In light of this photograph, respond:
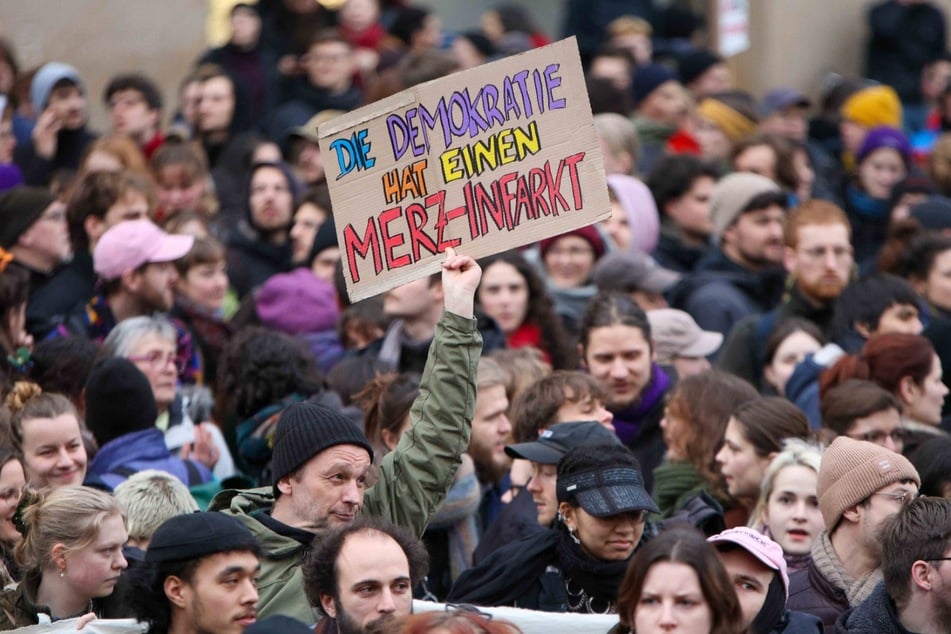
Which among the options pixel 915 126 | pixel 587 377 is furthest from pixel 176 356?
pixel 915 126

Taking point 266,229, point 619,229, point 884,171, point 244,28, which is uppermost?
point 244,28

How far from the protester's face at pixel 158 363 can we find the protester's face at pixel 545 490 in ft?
6.55

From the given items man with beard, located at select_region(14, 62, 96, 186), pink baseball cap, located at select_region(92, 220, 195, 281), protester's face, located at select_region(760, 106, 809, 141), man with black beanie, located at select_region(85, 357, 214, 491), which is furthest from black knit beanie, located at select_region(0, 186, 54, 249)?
protester's face, located at select_region(760, 106, 809, 141)

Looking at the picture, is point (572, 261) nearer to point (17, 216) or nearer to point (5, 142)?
point (17, 216)

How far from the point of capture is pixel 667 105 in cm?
1408

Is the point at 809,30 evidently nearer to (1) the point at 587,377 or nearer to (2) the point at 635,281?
(2) the point at 635,281

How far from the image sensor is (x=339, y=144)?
6.39 metres

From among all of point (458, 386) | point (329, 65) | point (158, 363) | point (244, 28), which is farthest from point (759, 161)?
point (458, 386)

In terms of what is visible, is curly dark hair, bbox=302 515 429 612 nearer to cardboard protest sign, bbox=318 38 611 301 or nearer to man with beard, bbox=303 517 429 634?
man with beard, bbox=303 517 429 634

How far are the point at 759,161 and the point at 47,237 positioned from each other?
187 inches

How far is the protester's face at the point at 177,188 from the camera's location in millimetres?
11320

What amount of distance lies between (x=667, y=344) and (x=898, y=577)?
3.41 metres

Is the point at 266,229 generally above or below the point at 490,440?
above

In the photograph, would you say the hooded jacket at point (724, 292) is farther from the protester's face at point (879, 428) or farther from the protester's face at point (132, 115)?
the protester's face at point (132, 115)
